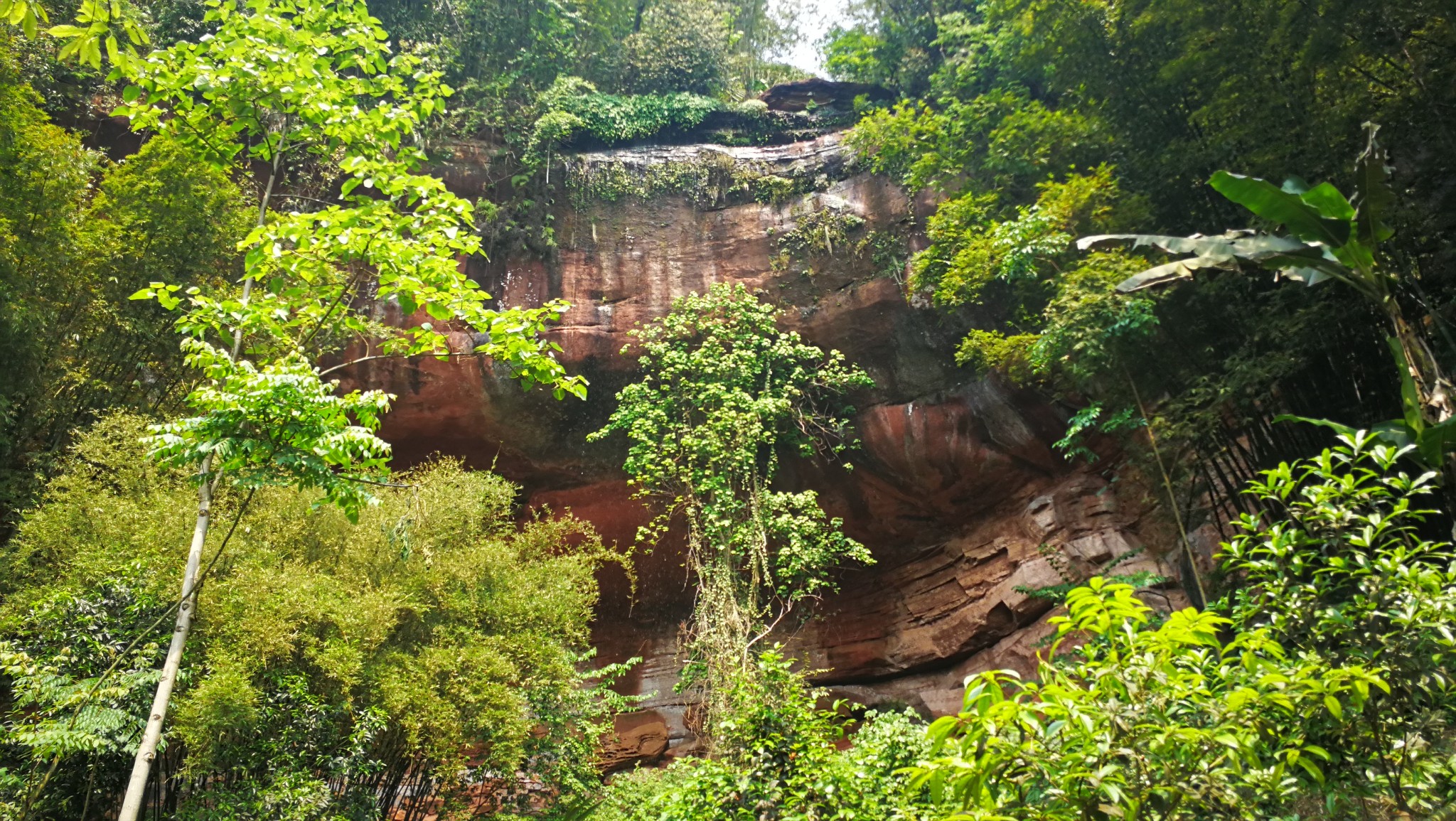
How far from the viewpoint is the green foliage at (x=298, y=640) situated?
17.8 feet

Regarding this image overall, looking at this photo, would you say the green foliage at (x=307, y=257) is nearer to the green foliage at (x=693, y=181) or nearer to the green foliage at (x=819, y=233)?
the green foliage at (x=819, y=233)

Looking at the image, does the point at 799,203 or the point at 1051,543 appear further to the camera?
the point at 799,203

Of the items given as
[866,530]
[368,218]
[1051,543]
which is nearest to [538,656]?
[368,218]

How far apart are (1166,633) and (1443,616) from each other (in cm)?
90

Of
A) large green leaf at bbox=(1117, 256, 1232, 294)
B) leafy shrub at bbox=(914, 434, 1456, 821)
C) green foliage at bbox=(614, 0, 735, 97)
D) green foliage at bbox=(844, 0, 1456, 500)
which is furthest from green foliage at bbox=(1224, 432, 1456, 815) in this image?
green foliage at bbox=(614, 0, 735, 97)

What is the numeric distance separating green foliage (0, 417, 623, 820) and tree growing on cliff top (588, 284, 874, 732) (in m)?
1.53

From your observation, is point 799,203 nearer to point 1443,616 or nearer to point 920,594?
point 920,594

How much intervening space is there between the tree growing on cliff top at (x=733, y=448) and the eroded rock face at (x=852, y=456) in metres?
0.61

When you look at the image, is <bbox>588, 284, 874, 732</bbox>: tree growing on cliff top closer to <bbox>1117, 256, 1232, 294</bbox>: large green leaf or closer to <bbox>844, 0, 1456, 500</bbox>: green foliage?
<bbox>844, 0, 1456, 500</bbox>: green foliage

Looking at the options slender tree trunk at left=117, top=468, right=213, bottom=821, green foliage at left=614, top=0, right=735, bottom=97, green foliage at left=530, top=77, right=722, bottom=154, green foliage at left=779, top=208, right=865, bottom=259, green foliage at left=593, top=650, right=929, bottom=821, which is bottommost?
green foliage at left=593, top=650, right=929, bottom=821

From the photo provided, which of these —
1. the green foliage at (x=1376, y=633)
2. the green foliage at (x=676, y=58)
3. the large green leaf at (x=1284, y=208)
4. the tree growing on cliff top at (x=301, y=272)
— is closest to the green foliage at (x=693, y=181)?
the green foliage at (x=676, y=58)

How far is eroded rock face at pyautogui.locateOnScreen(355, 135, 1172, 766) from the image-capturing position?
10.3m

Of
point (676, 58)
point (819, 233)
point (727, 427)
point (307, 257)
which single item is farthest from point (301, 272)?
point (676, 58)

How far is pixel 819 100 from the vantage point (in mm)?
13312
